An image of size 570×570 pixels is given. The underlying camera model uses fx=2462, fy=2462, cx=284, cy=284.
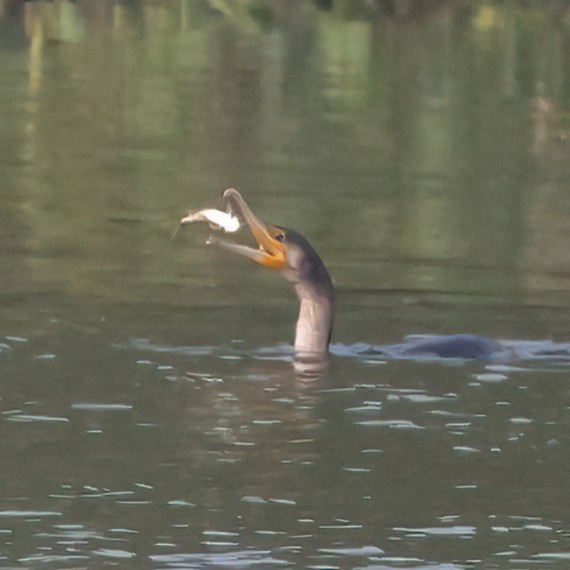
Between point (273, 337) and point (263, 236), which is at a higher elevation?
point (263, 236)

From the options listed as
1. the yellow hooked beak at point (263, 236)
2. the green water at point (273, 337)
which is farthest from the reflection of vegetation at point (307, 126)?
the yellow hooked beak at point (263, 236)

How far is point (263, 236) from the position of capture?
15117 millimetres

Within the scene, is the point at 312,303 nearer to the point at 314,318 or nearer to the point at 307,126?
the point at 314,318

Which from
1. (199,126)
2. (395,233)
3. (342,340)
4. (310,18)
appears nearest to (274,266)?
(342,340)

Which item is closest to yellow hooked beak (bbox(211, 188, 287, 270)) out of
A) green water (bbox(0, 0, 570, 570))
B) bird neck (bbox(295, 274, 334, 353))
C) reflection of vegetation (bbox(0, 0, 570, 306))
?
bird neck (bbox(295, 274, 334, 353))

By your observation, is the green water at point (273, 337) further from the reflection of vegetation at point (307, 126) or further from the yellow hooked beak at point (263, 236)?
the yellow hooked beak at point (263, 236)

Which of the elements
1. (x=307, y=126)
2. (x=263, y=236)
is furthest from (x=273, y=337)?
(x=307, y=126)

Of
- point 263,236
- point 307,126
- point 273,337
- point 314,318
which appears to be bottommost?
point 307,126

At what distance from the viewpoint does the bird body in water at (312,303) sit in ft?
48.8

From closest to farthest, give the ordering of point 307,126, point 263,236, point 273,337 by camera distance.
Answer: point 263,236 → point 273,337 → point 307,126

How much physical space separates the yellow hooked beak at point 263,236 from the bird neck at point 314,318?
0.26 meters

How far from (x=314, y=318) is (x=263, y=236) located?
595 mm

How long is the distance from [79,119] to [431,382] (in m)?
19.7

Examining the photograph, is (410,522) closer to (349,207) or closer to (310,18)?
(349,207)
